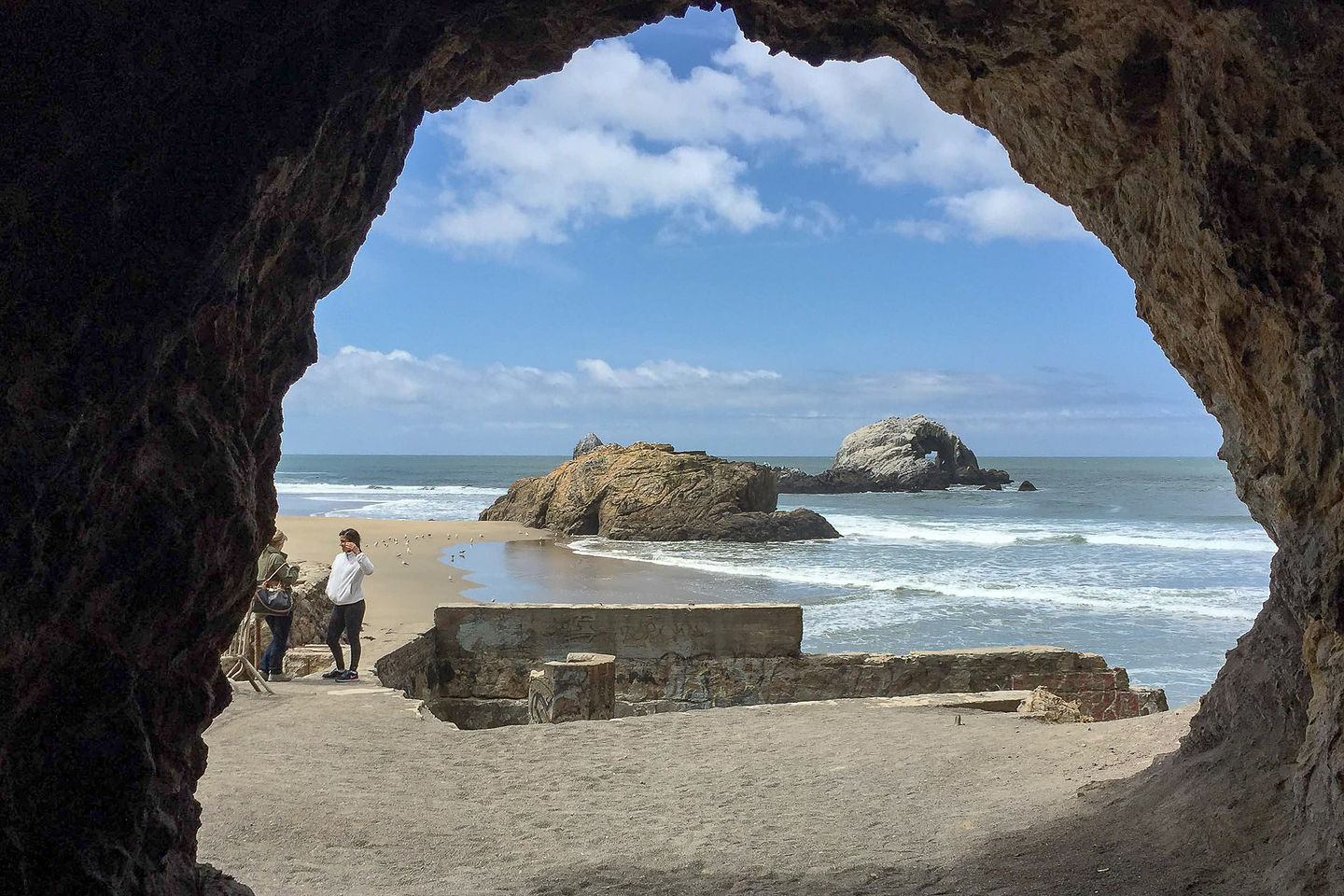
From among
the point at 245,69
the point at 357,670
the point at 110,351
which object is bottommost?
the point at 357,670

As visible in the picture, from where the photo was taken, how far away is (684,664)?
32.0 ft

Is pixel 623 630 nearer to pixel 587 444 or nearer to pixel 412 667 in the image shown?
pixel 412 667

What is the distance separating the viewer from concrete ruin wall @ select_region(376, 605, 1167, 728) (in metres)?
9.31

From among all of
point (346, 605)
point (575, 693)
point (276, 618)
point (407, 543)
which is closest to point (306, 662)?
point (276, 618)

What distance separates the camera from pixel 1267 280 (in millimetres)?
3322

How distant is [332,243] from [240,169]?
83cm

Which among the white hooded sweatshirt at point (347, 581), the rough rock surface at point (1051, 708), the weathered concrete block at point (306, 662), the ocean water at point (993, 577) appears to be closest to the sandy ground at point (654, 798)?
the rough rock surface at point (1051, 708)

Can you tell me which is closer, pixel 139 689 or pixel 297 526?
pixel 139 689

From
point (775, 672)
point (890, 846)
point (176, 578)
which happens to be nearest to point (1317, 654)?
point (890, 846)

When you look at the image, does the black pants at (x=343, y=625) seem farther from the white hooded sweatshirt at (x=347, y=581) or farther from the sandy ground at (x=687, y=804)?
the sandy ground at (x=687, y=804)

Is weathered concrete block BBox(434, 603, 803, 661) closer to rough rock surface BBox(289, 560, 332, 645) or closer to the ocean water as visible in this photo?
rough rock surface BBox(289, 560, 332, 645)

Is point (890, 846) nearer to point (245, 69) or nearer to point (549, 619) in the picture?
point (245, 69)

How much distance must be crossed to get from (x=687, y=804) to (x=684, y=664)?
12.7 feet

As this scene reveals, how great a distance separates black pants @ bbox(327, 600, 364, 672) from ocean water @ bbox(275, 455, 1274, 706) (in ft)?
21.5
